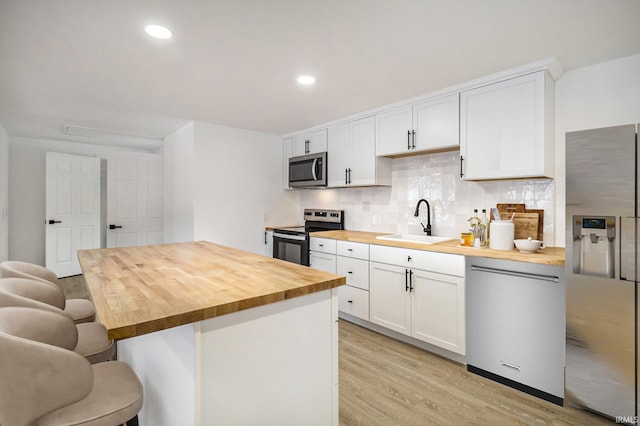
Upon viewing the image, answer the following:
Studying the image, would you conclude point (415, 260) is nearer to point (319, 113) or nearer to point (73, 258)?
point (319, 113)

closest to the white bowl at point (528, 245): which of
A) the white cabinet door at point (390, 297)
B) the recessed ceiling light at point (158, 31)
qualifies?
the white cabinet door at point (390, 297)

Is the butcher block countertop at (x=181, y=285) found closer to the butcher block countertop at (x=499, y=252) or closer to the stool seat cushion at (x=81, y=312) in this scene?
the stool seat cushion at (x=81, y=312)

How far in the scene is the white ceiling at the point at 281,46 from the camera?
1.69 metres

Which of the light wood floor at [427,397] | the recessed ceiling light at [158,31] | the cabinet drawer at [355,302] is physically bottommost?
the light wood floor at [427,397]

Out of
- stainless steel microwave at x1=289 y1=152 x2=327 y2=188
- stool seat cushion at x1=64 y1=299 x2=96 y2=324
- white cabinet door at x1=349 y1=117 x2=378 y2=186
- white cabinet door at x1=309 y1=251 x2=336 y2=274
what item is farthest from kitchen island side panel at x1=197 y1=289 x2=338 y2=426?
stainless steel microwave at x1=289 y1=152 x2=327 y2=188

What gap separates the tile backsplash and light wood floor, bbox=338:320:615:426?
1.22 m

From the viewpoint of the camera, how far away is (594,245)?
1831 millimetres

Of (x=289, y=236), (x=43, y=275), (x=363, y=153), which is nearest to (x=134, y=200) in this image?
(x=289, y=236)

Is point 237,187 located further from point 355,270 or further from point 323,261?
point 355,270

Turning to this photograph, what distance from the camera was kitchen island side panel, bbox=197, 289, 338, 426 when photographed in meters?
1.12

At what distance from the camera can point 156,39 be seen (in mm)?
1987

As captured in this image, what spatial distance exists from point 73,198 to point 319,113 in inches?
180

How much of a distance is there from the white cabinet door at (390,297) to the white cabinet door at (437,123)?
1200 mm

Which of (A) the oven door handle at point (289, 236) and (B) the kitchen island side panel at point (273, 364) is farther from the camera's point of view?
(A) the oven door handle at point (289, 236)
